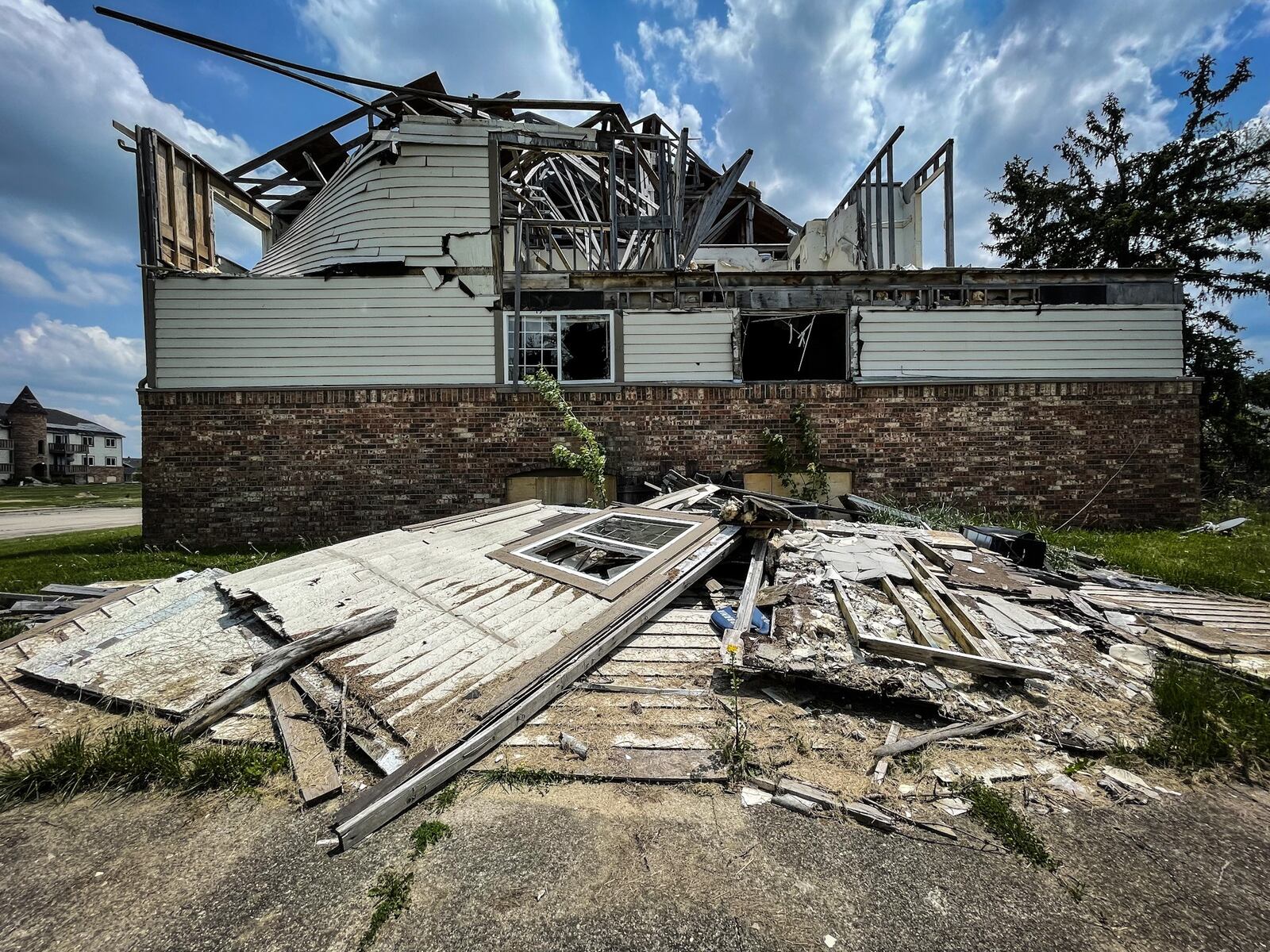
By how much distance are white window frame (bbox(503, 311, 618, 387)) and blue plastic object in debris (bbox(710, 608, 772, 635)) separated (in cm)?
527

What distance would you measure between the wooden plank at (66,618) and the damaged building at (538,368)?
13.6 ft

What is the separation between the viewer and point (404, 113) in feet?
29.4

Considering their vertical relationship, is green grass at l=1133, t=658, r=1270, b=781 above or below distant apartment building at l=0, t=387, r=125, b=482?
below

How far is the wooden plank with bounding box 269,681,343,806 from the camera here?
233cm

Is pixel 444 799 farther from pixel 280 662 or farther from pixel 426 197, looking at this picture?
pixel 426 197

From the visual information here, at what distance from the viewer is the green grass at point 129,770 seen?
2.41 m

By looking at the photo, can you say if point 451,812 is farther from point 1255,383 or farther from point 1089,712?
point 1255,383

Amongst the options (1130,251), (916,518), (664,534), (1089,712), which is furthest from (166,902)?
(1130,251)

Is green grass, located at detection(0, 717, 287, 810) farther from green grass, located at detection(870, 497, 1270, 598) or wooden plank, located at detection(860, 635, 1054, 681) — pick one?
green grass, located at detection(870, 497, 1270, 598)

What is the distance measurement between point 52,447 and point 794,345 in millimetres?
73182

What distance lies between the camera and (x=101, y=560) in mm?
7086

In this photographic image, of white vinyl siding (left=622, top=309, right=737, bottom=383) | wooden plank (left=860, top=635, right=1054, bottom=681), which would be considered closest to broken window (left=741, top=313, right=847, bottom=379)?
white vinyl siding (left=622, top=309, right=737, bottom=383)

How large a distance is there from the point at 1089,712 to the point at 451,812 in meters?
3.53

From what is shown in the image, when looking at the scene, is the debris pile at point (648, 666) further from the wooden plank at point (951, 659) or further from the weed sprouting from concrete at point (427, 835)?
the weed sprouting from concrete at point (427, 835)
